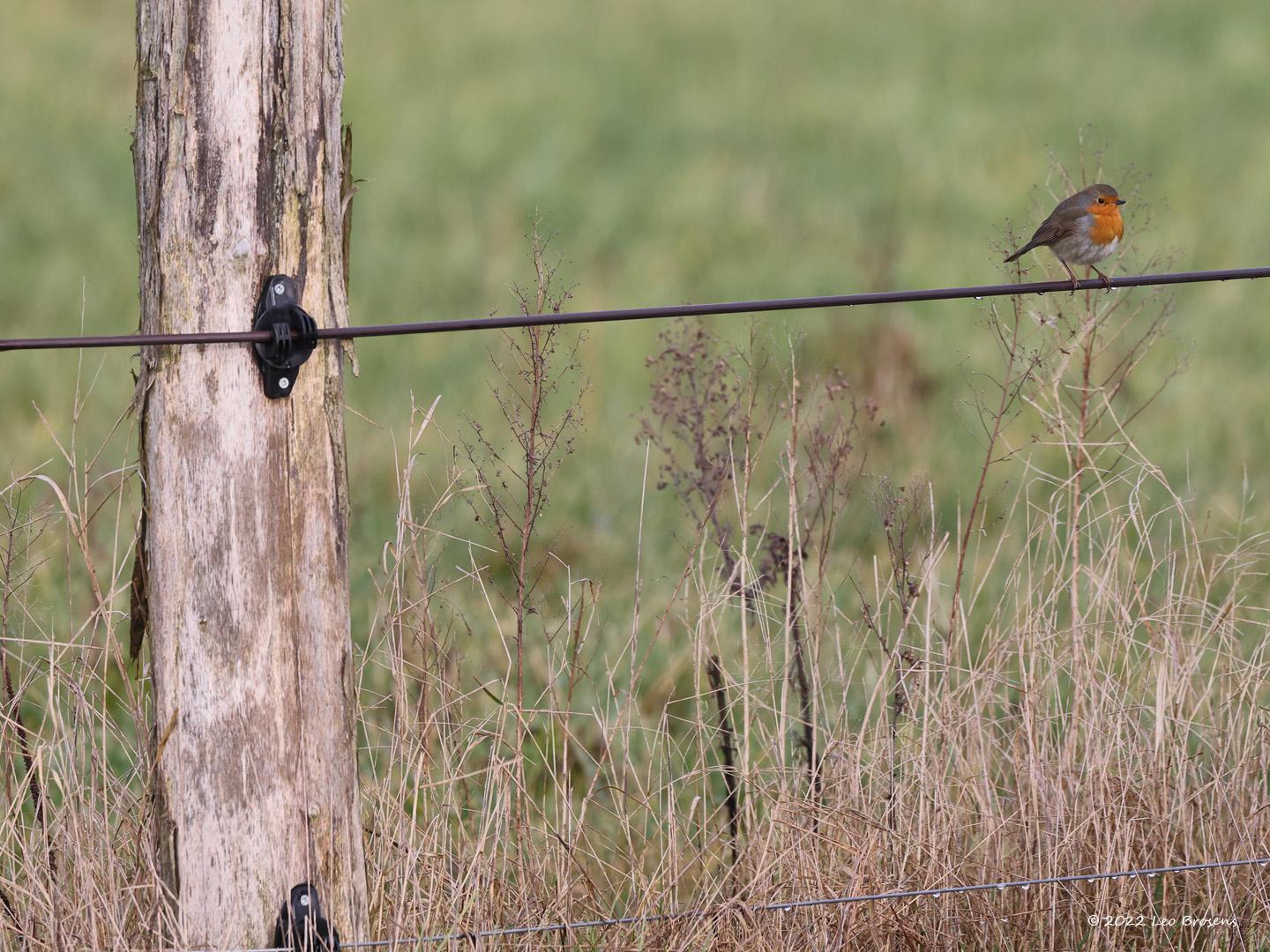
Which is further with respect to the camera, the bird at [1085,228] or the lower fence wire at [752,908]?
the bird at [1085,228]

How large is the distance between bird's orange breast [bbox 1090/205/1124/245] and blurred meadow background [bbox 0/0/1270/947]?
25 cm

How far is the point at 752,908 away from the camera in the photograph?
2.81 metres

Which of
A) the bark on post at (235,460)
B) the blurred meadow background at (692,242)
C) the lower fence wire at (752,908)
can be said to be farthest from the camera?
the blurred meadow background at (692,242)

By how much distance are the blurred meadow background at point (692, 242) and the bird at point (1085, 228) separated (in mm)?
166

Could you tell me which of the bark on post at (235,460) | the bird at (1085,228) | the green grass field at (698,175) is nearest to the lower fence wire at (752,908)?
the bark on post at (235,460)

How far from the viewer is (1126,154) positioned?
12383mm

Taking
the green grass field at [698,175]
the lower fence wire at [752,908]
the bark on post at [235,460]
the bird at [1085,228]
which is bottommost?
the lower fence wire at [752,908]

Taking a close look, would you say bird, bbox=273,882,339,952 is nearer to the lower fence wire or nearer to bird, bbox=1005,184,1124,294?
the lower fence wire

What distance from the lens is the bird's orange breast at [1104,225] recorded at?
4.00 meters

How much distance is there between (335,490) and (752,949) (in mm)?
1155

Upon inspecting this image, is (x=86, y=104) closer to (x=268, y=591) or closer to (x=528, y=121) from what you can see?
(x=528, y=121)

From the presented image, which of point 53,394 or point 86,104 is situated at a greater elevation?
point 86,104

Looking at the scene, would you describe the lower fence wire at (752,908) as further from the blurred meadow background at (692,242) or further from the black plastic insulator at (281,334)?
the black plastic insulator at (281,334)

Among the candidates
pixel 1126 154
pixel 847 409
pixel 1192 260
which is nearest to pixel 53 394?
pixel 847 409
